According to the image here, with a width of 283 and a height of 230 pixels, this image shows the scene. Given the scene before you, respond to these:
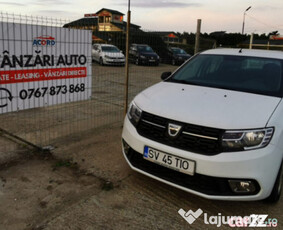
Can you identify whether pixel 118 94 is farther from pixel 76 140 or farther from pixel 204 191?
pixel 204 191

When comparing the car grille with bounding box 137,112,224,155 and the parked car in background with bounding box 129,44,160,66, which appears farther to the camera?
the parked car in background with bounding box 129,44,160,66

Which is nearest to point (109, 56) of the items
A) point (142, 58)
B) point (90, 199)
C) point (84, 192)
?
point (142, 58)

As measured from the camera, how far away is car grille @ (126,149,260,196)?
8.28 ft

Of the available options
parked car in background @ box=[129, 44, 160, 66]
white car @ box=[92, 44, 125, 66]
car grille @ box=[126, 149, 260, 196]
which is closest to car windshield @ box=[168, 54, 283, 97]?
car grille @ box=[126, 149, 260, 196]

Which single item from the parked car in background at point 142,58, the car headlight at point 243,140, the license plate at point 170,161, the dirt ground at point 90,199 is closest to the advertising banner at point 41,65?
the dirt ground at point 90,199

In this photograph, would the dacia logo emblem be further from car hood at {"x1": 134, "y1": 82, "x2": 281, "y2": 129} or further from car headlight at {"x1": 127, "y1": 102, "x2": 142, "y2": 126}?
car headlight at {"x1": 127, "y1": 102, "x2": 142, "y2": 126}

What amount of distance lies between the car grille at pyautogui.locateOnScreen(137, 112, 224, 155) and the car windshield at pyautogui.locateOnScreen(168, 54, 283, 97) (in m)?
1.08

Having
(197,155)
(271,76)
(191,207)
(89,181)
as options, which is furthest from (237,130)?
(89,181)

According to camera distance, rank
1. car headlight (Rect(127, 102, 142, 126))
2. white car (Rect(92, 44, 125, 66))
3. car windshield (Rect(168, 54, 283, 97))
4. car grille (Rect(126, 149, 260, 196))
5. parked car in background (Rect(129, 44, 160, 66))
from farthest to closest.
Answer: parked car in background (Rect(129, 44, 160, 66)) < white car (Rect(92, 44, 125, 66)) < car windshield (Rect(168, 54, 283, 97)) < car headlight (Rect(127, 102, 142, 126)) < car grille (Rect(126, 149, 260, 196))

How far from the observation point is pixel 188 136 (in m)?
2.60

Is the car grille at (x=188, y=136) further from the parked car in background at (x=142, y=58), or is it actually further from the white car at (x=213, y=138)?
the parked car in background at (x=142, y=58)

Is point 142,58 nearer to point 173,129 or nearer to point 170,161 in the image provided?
point 173,129

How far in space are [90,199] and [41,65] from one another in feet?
7.12

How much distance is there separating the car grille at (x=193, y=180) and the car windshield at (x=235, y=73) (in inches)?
50.7
